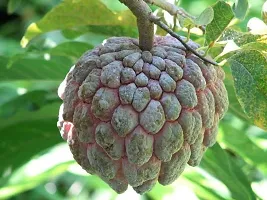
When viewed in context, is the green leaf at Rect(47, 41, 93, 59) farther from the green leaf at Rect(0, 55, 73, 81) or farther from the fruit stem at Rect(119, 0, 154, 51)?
the fruit stem at Rect(119, 0, 154, 51)

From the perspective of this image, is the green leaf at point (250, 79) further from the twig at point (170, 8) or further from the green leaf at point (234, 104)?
the green leaf at point (234, 104)

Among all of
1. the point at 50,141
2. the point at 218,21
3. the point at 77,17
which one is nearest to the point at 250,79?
the point at 218,21

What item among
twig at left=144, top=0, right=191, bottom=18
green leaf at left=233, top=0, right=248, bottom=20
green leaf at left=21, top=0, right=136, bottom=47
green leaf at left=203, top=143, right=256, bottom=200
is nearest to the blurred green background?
green leaf at left=203, top=143, right=256, bottom=200

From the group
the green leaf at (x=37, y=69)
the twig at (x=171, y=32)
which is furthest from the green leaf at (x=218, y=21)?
the green leaf at (x=37, y=69)


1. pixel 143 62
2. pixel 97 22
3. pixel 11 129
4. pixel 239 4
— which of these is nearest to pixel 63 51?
pixel 97 22

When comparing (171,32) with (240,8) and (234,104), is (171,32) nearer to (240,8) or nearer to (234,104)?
(240,8)

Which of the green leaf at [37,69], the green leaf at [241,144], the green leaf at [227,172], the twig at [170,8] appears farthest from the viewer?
the green leaf at [241,144]

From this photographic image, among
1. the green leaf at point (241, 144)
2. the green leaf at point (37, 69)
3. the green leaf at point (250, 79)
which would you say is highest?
the green leaf at point (250, 79)

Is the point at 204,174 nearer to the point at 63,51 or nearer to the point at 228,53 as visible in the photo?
the point at 63,51
